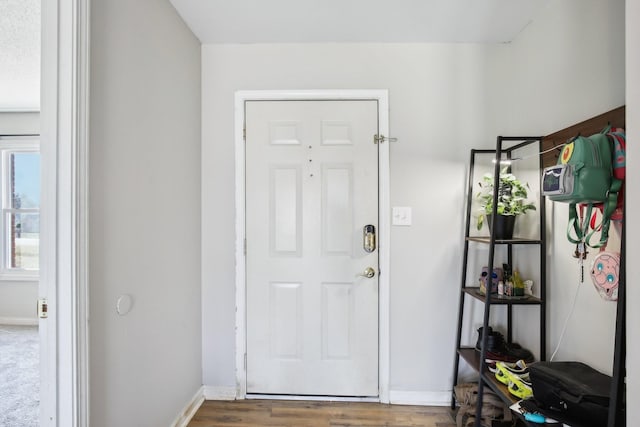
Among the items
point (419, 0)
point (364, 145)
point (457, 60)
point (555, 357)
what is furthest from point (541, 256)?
point (419, 0)

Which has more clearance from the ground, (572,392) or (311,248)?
(311,248)

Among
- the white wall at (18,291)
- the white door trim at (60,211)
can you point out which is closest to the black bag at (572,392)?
the white door trim at (60,211)

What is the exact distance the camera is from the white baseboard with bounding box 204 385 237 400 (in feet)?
7.14

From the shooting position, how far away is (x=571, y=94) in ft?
5.10

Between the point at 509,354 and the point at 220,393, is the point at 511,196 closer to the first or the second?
the point at 509,354

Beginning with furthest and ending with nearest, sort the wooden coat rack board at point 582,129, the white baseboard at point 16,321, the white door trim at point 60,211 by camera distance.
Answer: the white baseboard at point 16,321 < the wooden coat rack board at point 582,129 < the white door trim at point 60,211

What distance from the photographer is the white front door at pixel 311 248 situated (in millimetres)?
2148

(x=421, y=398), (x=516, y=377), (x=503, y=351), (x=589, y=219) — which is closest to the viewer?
(x=589, y=219)

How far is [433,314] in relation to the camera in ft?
7.02

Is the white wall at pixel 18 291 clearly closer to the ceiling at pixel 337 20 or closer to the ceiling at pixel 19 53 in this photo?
the ceiling at pixel 19 53

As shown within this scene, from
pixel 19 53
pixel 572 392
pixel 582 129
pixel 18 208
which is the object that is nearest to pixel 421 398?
pixel 572 392

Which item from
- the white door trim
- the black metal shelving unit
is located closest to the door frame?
the black metal shelving unit

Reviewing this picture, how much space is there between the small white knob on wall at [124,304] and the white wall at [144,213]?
25 millimetres

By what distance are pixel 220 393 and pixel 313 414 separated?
65cm
